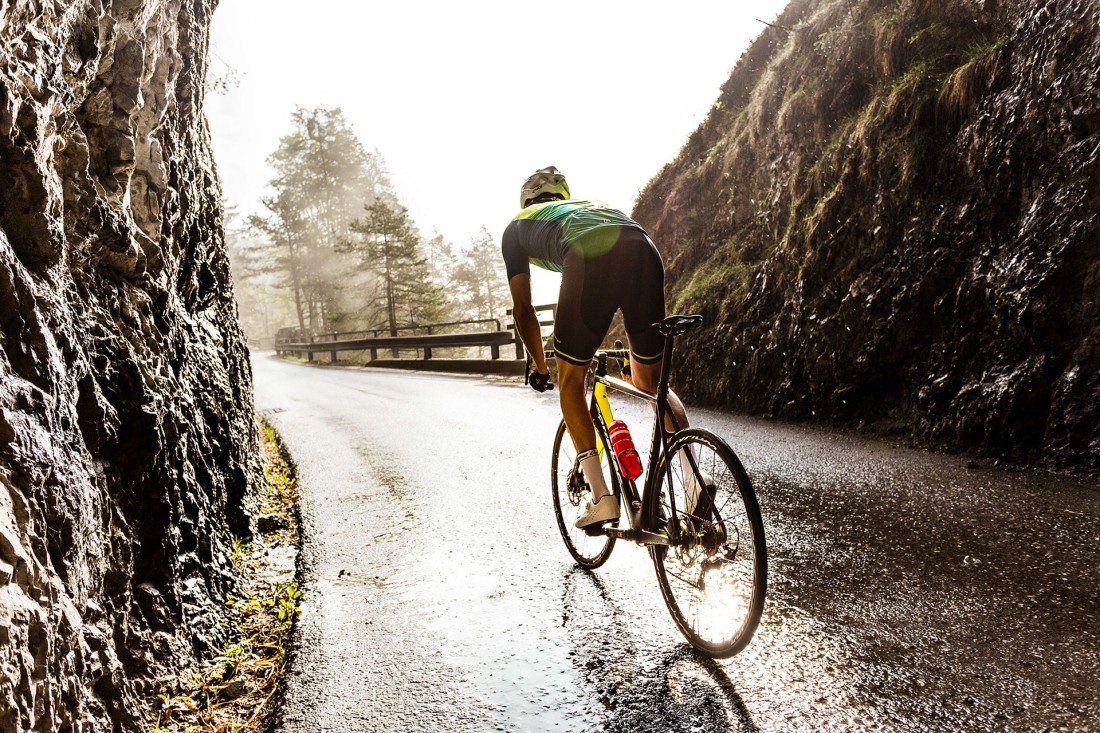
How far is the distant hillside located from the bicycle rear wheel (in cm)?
336

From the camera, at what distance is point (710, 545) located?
281cm

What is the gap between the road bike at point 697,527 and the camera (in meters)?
2.61

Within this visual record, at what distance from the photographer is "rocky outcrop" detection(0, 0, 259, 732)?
1.96 m

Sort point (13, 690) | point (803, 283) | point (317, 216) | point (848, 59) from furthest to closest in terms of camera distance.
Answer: point (317, 216) < point (848, 59) < point (803, 283) < point (13, 690)

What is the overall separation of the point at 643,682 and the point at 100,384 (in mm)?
2547

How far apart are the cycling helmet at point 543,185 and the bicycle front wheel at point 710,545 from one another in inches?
62.7

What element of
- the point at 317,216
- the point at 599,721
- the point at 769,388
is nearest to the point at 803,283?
the point at 769,388

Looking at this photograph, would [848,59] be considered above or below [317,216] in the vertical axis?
below

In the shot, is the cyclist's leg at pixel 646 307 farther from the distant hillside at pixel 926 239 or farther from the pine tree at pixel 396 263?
the pine tree at pixel 396 263

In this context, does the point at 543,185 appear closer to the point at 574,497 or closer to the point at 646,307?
the point at 646,307

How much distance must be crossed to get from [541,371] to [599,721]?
5.84ft

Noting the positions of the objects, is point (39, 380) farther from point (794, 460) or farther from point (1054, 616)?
point (794, 460)

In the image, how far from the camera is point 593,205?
3.26 m

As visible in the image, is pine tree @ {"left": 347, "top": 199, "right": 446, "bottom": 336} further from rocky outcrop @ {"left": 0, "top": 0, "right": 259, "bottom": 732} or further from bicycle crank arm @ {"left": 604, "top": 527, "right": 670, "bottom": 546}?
bicycle crank arm @ {"left": 604, "top": 527, "right": 670, "bottom": 546}
